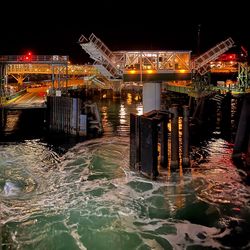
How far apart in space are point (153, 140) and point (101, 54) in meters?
13.4

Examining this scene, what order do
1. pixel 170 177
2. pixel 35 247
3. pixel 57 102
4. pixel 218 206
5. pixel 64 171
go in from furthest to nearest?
pixel 57 102
pixel 64 171
pixel 170 177
pixel 218 206
pixel 35 247

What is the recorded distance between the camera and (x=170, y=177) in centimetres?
2198

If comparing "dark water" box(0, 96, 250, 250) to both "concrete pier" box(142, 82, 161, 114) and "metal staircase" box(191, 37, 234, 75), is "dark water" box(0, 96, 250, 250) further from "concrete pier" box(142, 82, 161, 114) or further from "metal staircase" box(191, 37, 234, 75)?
"metal staircase" box(191, 37, 234, 75)

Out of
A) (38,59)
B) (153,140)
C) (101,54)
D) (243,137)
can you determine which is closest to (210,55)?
(101,54)

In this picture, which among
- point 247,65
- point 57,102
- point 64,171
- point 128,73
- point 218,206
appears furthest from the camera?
point 247,65

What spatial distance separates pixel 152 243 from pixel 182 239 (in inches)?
49.7

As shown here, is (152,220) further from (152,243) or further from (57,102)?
(57,102)

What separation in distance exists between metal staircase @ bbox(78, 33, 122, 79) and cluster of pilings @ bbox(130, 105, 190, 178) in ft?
34.1

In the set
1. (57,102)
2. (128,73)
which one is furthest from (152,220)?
(57,102)

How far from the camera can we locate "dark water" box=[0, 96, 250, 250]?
14.7 m

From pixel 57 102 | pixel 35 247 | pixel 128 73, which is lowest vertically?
pixel 35 247

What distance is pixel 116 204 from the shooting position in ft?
60.1

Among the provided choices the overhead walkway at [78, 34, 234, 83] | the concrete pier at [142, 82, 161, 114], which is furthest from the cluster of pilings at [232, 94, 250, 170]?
the overhead walkway at [78, 34, 234, 83]

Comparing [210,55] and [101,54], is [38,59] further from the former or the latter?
[210,55]
